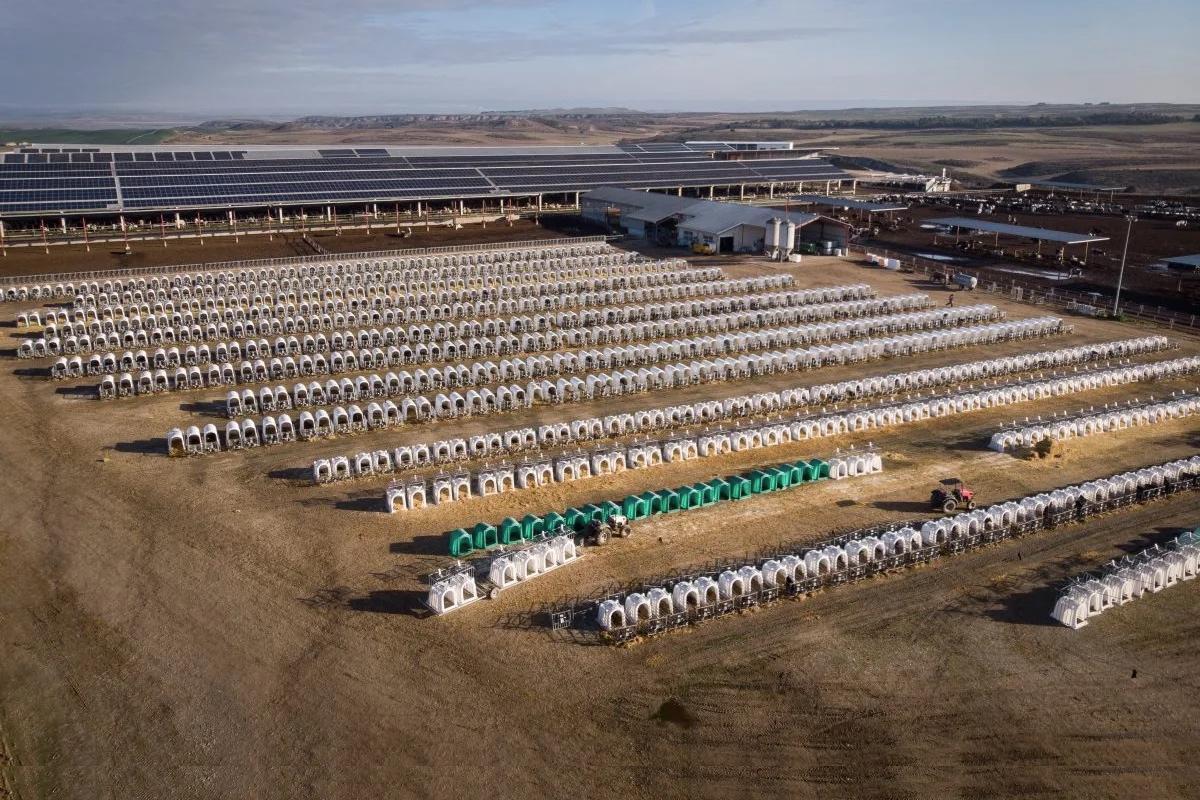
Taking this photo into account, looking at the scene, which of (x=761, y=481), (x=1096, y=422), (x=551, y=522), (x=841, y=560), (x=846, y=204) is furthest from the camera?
(x=846, y=204)

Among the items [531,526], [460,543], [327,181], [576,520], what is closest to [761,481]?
[576,520]

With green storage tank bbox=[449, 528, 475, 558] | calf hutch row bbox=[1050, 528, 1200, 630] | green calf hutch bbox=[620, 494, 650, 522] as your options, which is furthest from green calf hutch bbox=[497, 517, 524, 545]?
calf hutch row bbox=[1050, 528, 1200, 630]

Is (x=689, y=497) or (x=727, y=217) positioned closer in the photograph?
(x=689, y=497)

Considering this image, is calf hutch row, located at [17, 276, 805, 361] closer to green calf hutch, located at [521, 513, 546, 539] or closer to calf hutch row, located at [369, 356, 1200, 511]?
calf hutch row, located at [369, 356, 1200, 511]

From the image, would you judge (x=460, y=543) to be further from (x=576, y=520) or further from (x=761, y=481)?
(x=761, y=481)

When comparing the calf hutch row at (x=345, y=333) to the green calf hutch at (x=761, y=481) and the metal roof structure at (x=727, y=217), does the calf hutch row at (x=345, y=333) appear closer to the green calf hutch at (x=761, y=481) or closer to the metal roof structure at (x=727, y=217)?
the green calf hutch at (x=761, y=481)

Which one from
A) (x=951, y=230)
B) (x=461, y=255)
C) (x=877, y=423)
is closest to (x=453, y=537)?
(x=877, y=423)

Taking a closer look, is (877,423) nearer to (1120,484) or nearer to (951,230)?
(1120,484)
